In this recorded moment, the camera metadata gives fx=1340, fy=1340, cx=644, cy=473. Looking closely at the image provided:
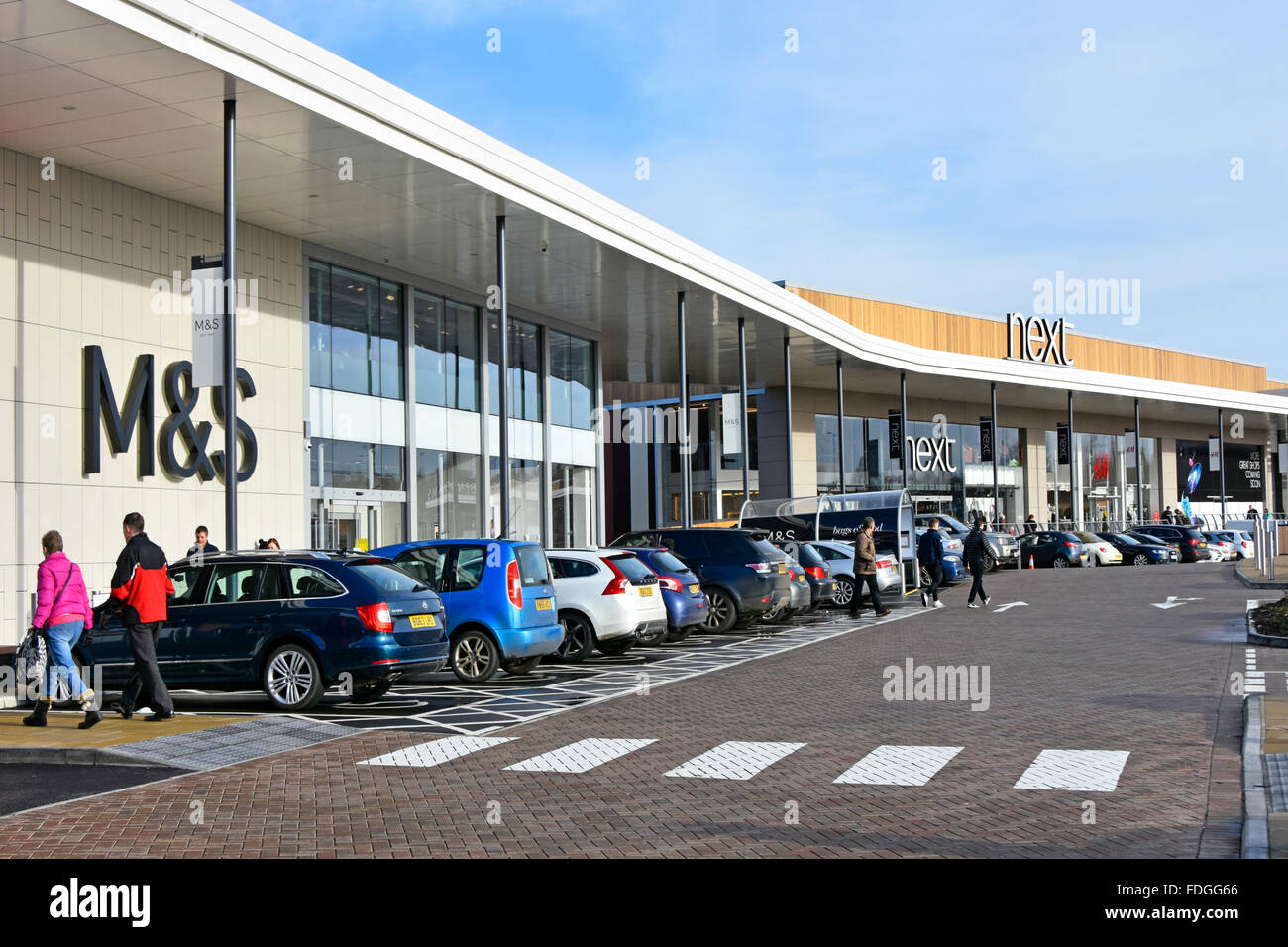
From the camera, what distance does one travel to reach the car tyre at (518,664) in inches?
593

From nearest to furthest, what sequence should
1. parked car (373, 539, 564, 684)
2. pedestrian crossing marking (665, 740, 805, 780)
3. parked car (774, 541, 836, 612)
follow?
pedestrian crossing marking (665, 740, 805, 780), parked car (373, 539, 564, 684), parked car (774, 541, 836, 612)

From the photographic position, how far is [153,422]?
21.3 meters

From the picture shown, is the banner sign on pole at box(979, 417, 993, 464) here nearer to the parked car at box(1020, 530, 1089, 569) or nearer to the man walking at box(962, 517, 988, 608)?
the parked car at box(1020, 530, 1089, 569)

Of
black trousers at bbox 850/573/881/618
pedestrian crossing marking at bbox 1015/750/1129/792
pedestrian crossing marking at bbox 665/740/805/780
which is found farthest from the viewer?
black trousers at bbox 850/573/881/618

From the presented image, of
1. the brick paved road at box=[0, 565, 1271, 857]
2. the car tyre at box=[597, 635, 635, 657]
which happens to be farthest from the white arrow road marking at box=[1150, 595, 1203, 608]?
the car tyre at box=[597, 635, 635, 657]

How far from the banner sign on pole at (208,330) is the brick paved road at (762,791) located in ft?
24.5

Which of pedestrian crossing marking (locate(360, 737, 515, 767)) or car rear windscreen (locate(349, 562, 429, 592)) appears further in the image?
car rear windscreen (locate(349, 562, 429, 592))

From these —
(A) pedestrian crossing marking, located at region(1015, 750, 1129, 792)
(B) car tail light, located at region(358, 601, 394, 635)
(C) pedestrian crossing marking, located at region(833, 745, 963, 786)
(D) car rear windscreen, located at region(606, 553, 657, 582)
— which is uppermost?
(D) car rear windscreen, located at region(606, 553, 657, 582)

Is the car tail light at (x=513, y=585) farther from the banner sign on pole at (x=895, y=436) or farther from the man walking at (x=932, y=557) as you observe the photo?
the banner sign on pole at (x=895, y=436)

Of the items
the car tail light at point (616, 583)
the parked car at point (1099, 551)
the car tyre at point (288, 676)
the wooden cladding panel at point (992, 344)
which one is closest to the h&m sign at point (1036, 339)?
the wooden cladding panel at point (992, 344)

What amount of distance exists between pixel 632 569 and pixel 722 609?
4.19 meters

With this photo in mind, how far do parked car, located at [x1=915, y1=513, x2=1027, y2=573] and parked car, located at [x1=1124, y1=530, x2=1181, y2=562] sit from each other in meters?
6.20

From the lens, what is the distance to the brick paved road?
7371 millimetres

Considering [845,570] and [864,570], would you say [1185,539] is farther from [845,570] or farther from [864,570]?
[864,570]
